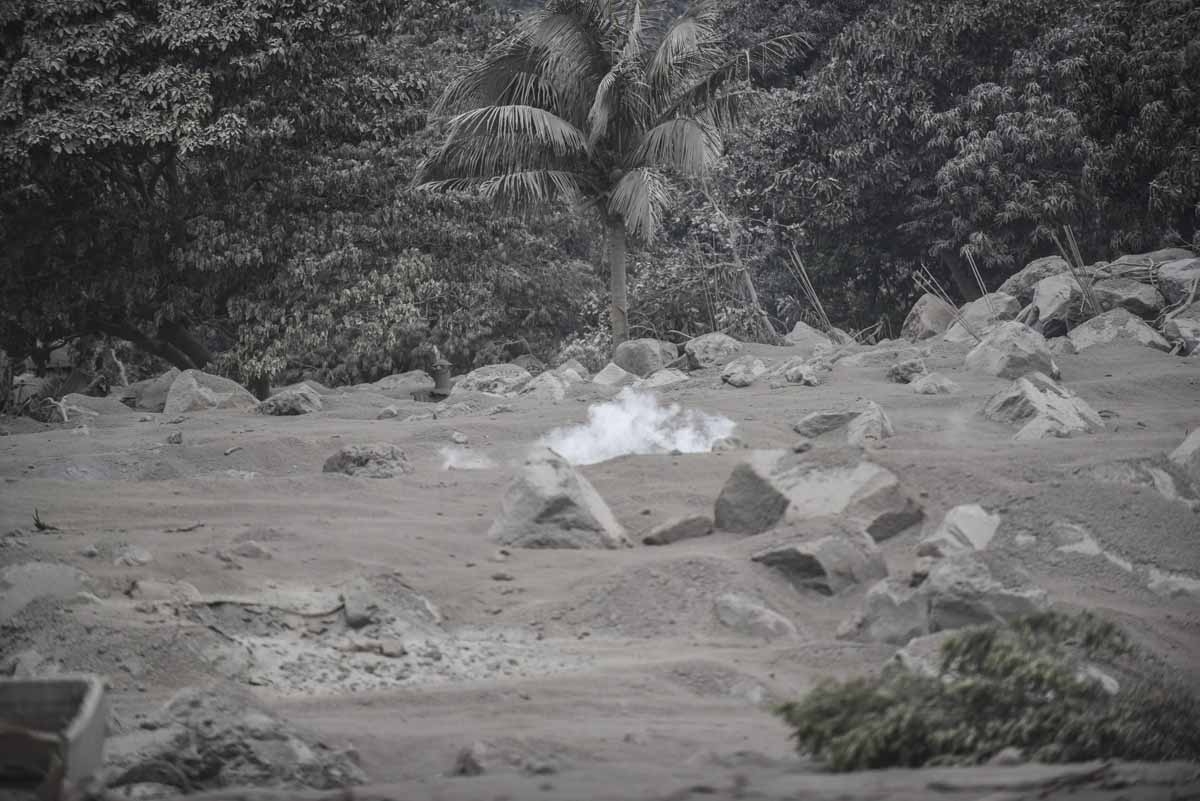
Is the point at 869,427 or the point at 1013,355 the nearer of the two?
the point at 869,427

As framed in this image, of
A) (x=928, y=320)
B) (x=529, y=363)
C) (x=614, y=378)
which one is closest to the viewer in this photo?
(x=614, y=378)

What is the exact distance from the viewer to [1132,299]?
13.8 meters

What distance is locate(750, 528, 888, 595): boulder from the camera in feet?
18.2

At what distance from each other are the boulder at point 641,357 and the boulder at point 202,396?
4191mm

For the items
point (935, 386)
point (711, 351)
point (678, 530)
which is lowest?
point (711, 351)

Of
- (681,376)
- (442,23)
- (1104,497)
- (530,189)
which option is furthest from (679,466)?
(442,23)

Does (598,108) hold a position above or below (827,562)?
above

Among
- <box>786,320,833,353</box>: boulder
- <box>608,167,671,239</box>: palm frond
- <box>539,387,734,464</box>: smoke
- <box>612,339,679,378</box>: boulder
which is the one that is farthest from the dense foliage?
<box>539,387,734,464</box>: smoke

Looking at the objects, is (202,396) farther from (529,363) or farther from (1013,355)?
(1013,355)

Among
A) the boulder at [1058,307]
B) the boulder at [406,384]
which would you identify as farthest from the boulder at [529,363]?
the boulder at [1058,307]

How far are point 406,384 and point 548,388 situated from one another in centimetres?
539

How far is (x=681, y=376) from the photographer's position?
42.0 feet

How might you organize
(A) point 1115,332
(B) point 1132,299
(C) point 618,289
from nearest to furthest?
(A) point 1115,332
(B) point 1132,299
(C) point 618,289

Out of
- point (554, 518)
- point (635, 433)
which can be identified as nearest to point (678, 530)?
A: point (554, 518)
